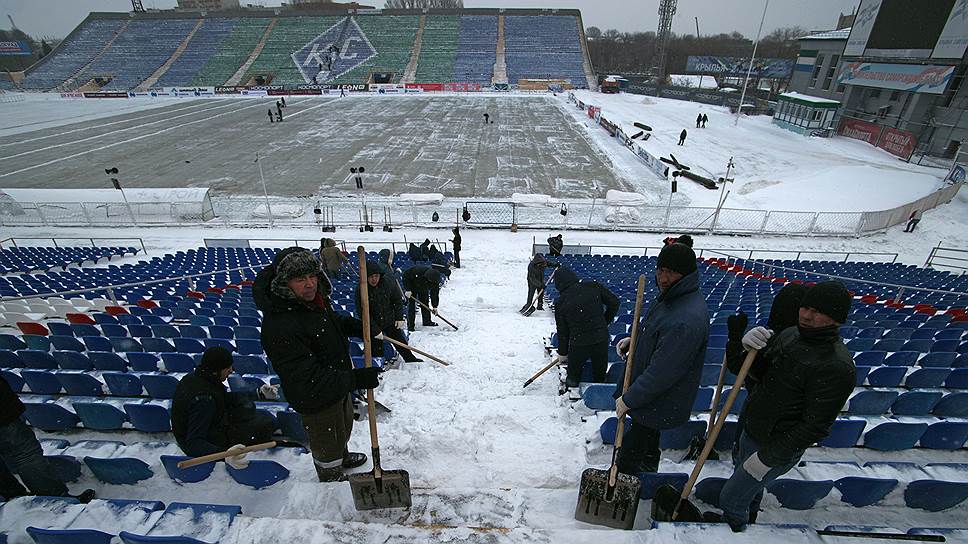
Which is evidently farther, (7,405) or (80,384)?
(80,384)

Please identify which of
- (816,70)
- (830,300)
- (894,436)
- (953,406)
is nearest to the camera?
(830,300)

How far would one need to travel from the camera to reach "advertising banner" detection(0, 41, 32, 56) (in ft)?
220

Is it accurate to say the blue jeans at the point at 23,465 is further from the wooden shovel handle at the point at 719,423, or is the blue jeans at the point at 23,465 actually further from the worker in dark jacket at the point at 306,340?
the wooden shovel handle at the point at 719,423

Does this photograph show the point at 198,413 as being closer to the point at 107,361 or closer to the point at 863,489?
the point at 107,361

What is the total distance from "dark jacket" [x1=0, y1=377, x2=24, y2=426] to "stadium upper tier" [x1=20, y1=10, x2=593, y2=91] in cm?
6198

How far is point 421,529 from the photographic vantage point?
2492 millimetres

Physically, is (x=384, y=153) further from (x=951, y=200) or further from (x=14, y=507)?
(x=951, y=200)

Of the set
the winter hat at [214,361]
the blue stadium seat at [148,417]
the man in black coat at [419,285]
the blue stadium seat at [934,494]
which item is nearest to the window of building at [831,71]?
the man in black coat at [419,285]

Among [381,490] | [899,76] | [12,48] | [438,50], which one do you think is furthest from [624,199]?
[12,48]

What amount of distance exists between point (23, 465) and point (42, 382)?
2233mm

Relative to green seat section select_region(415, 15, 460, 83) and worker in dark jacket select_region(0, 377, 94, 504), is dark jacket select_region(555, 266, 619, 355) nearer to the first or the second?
worker in dark jacket select_region(0, 377, 94, 504)

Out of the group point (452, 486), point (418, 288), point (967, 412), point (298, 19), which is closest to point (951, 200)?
point (967, 412)

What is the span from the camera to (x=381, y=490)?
2777 mm

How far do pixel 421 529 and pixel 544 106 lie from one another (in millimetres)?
48724
